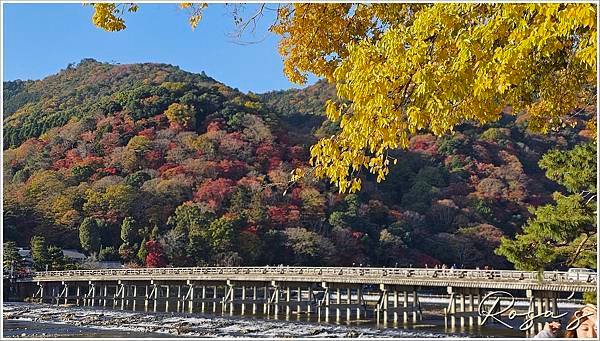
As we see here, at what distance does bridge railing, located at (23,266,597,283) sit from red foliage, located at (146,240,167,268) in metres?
3.50

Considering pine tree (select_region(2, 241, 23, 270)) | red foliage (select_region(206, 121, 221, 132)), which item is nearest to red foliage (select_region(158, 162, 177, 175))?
red foliage (select_region(206, 121, 221, 132))

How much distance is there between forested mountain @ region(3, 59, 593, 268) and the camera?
34.3m

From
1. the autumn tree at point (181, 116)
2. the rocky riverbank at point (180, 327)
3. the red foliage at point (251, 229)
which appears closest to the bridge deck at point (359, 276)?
the rocky riverbank at point (180, 327)

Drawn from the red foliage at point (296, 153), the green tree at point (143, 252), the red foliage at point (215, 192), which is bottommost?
the green tree at point (143, 252)

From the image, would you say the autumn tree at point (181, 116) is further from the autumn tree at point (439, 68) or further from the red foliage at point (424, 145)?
the autumn tree at point (439, 68)

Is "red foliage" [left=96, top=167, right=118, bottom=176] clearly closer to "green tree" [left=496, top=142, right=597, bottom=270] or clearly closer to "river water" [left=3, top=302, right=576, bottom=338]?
"river water" [left=3, top=302, right=576, bottom=338]

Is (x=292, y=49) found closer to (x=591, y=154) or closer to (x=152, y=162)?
(x=591, y=154)

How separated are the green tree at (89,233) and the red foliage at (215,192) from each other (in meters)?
5.70

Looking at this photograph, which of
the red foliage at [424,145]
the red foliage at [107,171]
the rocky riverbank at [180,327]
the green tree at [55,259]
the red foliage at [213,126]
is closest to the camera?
the rocky riverbank at [180,327]

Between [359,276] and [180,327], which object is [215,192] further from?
[180,327]

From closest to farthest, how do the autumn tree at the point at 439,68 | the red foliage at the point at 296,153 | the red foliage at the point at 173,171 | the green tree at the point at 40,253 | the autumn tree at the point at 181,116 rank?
the autumn tree at the point at 439,68 < the green tree at the point at 40,253 < the red foliage at the point at 173,171 < the red foliage at the point at 296,153 < the autumn tree at the point at 181,116

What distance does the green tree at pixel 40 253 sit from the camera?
33.2 metres

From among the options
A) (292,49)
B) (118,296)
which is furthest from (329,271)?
(292,49)

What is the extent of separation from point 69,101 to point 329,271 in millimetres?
36945
